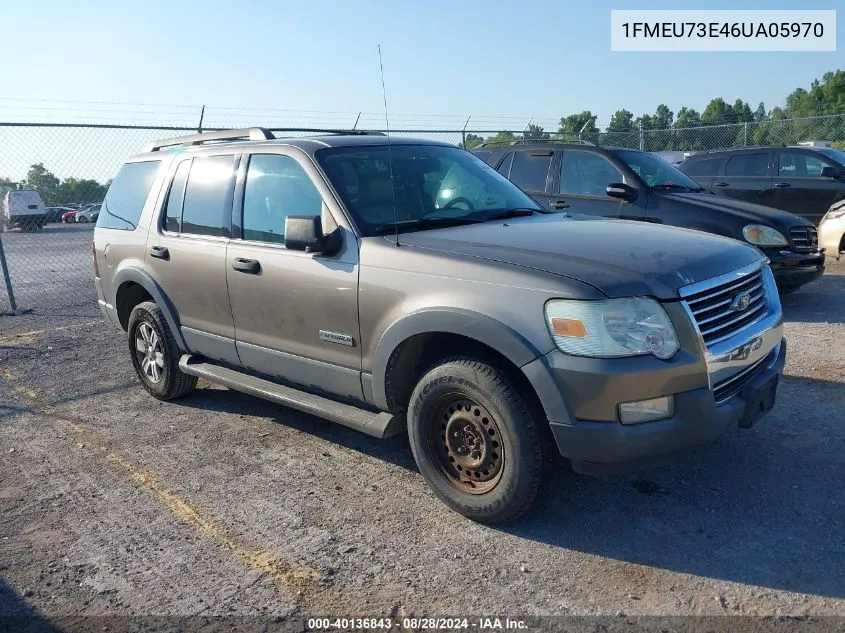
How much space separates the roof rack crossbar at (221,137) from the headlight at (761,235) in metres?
5.01

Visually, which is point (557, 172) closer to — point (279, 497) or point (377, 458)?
point (377, 458)

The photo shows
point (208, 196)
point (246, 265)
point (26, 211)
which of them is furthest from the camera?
point (26, 211)

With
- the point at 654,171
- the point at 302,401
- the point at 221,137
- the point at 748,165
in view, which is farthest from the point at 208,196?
the point at 748,165

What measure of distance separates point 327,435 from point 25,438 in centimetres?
212

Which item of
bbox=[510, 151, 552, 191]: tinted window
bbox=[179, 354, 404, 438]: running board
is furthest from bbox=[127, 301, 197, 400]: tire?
bbox=[510, 151, 552, 191]: tinted window

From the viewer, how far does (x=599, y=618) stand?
287 cm

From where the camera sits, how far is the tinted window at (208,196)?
488 cm

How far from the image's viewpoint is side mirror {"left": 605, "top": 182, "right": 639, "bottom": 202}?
772 centimetres

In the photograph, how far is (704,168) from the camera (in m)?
12.2

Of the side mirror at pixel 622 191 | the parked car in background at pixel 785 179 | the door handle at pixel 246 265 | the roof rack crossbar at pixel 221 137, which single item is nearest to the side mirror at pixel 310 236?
the door handle at pixel 246 265

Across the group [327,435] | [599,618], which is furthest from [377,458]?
[599,618]

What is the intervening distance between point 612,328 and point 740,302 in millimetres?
869

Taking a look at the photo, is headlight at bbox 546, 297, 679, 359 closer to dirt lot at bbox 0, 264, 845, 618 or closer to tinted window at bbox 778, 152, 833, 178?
dirt lot at bbox 0, 264, 845, 618

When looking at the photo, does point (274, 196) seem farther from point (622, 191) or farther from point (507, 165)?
point (507, 165)
